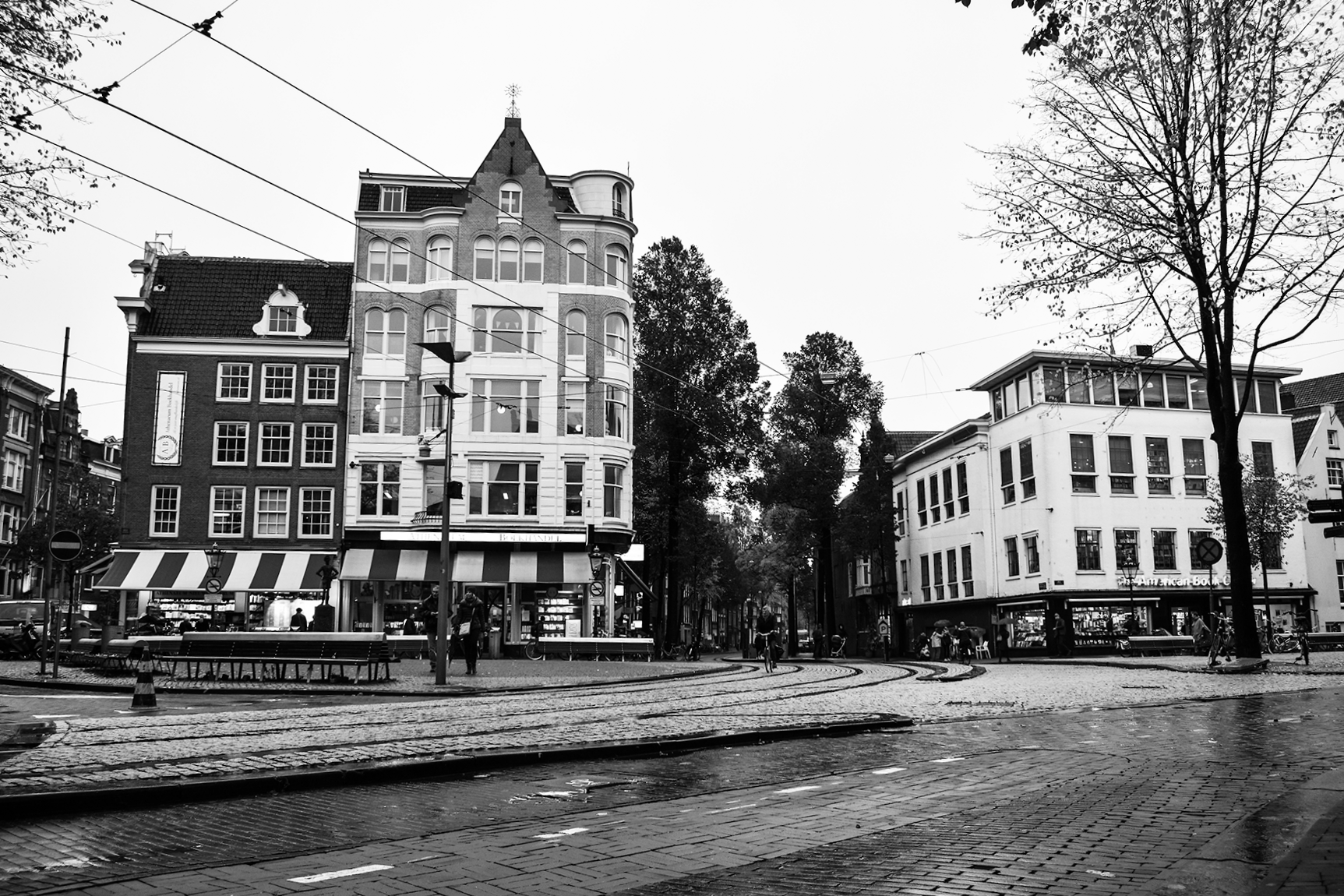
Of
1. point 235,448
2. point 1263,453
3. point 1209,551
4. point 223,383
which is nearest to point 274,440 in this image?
point 235,448

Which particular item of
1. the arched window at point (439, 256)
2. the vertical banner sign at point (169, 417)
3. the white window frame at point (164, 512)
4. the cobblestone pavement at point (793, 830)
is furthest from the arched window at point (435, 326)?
the cobblestone pavement at point (793, 830)

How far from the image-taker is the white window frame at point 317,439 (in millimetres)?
46750

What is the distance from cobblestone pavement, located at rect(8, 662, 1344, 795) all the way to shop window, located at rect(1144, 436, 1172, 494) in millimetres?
28881

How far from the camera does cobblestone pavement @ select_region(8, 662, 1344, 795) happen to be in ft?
31.4

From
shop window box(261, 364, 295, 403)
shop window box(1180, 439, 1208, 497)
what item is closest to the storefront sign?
shop window box(1180, 439, 1208, 497)

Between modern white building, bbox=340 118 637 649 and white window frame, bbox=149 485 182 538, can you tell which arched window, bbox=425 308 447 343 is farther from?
white window frame, bbox=149 485 182 538

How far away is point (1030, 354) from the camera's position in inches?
1953

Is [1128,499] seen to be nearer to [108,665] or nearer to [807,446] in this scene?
[807,446]

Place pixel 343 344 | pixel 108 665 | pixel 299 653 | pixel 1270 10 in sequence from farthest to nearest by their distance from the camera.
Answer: pixel 343 344 < pixel 108 665 < pixel 299 653 < pixel 1270 10

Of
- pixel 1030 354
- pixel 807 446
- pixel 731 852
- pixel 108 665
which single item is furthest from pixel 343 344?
pixel 731 852

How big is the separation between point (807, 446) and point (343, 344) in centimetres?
2066

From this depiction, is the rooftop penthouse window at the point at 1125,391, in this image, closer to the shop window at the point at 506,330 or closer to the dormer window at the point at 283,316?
the shop window at the point at 506,330

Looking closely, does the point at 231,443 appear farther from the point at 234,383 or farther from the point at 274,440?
the point at 234,383

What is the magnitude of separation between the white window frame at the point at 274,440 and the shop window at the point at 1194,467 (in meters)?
37.9
